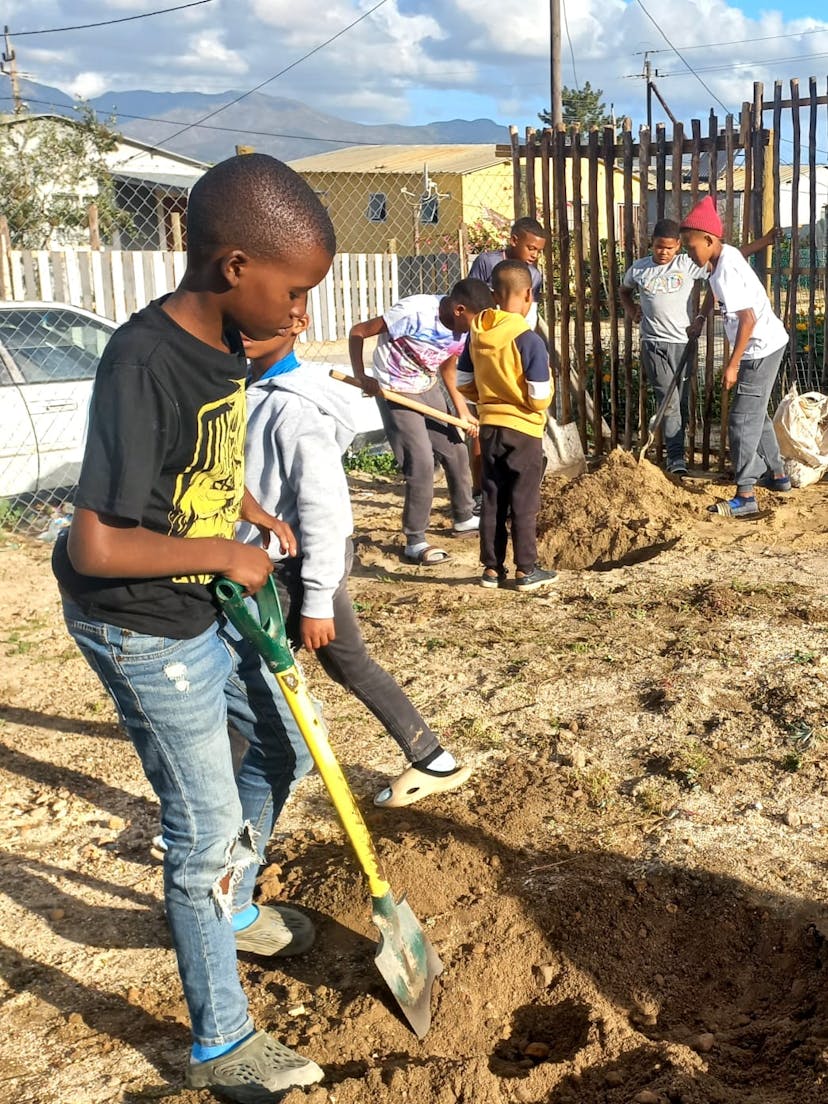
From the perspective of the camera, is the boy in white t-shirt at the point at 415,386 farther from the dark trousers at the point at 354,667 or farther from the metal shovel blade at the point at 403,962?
the metal shovel blade at the point at 403,962

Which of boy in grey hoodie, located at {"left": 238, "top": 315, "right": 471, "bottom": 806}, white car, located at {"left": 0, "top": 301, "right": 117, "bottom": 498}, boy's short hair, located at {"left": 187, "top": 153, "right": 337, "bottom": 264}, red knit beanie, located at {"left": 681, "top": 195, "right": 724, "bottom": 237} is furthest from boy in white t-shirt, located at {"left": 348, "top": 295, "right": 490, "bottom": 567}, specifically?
boy's short hair, located at {"left": 187, "top": 153, "right": 337, "bottom": 264}

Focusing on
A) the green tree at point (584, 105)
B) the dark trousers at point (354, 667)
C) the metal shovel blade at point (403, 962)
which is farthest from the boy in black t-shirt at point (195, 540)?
the green tree at point (584, 105)

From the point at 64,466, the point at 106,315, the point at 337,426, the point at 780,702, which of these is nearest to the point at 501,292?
the point at 780,702

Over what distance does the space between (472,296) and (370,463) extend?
3791 millimetres

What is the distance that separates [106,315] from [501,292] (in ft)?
15.3

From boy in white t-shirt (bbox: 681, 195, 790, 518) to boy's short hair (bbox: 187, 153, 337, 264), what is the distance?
558 cm

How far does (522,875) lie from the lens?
10.7 ft

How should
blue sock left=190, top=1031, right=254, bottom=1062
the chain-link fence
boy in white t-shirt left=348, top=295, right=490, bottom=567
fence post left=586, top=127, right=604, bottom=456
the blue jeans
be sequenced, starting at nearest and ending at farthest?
the blue jeans, blue sock left=190, top=1031, right=254, bottom=1062, boy in white t-shirt left=348, top=295, right=490, bottom=567, the chain-link fence, fence post left=586, top=127, right=604, bottom=456

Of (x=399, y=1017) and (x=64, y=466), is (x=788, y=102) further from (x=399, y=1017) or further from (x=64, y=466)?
(x=399, y=1017)

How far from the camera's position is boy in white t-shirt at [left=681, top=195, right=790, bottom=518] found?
7.19 m

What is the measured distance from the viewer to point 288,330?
2350 millimetres

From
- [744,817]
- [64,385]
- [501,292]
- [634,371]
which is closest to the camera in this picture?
[744,817]

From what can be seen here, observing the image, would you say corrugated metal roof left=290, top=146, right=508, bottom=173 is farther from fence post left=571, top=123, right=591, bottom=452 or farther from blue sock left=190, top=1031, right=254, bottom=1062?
blue sock left=190, top=1031, right=254, bottom=1062

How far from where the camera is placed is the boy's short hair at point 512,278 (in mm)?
5668
